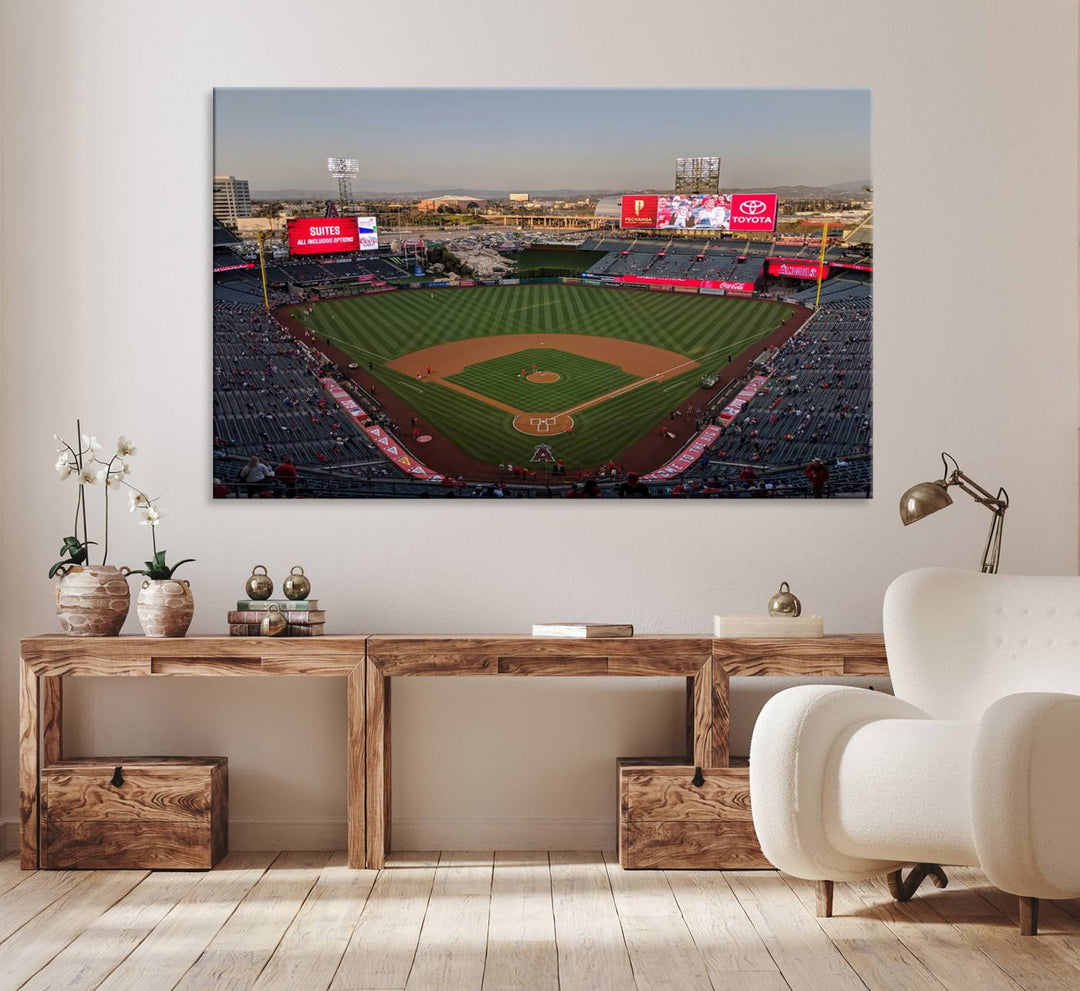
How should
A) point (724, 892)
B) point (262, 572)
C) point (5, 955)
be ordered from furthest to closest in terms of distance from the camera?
1. point (262, 572)
2. point (724, 892)
3. point (5, 955)

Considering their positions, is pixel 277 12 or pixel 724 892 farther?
pixel 277 12

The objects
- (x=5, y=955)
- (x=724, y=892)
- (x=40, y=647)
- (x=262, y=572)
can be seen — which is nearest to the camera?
(x=5, y=955)

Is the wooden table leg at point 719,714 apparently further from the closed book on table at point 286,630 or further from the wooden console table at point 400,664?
the closed book on table at point 286,630

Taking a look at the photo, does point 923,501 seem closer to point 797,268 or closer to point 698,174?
point 797,268

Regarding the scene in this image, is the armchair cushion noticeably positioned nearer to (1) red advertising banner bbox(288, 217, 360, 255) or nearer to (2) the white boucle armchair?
(2) the white boucle armchair

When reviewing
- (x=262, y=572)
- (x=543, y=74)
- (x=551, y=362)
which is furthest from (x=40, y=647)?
(x=543, y=74)

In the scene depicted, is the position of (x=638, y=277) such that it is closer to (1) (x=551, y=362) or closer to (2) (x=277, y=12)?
(1) (x=551, y=362)

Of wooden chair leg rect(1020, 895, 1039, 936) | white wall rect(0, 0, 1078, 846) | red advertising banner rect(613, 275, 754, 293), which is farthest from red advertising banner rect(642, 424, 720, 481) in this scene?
wooden chair leg rect(1020, 895, 1039, 936)
